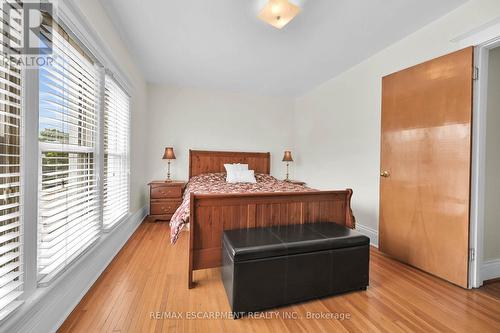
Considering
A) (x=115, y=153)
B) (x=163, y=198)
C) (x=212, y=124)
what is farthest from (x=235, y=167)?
(x=115, y=153)

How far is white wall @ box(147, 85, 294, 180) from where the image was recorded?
3.99m

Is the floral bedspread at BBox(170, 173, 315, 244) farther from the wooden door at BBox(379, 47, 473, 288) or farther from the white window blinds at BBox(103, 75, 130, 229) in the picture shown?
the wooden door at BBox(379, 47, 473, 288)

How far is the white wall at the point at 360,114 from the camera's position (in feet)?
6.54

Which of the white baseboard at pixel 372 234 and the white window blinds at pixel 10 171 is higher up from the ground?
the white window blinds at pixel 10 171

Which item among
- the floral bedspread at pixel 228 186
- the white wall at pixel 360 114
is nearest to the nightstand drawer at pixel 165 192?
the floral bedspread at pixel 228 186

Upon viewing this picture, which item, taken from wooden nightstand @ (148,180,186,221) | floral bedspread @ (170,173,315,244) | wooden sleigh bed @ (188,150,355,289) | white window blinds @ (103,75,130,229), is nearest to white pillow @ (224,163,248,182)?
floral bedspread @ (170,173,315,244)

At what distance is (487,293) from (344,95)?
265 cm

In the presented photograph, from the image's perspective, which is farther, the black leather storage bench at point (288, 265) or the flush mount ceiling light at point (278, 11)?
the flush mount ceiling light at point (278, 11)

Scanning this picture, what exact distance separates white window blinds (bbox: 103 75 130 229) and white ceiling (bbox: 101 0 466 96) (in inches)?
26.6

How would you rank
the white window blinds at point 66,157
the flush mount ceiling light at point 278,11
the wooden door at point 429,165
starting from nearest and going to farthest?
the white window blinds at point 66,157, the flush mount ceiling light at point 278,11, the wooden door at point 429,165

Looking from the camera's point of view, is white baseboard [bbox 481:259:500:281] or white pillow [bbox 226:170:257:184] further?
white pillow [bbox 226:170:257:184]

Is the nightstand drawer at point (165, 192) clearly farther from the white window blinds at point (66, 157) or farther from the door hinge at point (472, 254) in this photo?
the door hinge at point (472, 254)

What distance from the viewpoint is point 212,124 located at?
4.21m

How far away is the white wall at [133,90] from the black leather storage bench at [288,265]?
2088 millimetres
